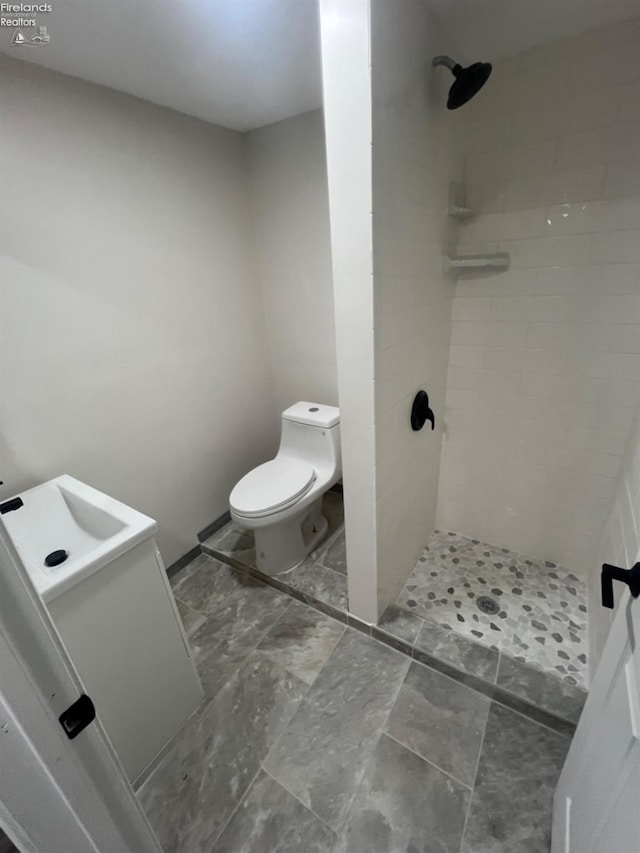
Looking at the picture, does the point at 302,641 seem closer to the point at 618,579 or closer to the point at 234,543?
the point at 234,543

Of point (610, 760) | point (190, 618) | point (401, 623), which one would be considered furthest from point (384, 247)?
point (190, 618)

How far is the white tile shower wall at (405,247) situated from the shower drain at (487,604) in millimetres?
323

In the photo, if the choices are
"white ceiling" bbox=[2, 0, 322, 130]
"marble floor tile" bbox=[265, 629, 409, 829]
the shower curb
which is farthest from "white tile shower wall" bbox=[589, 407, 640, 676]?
"white ceiling" bbox=[2, 0, 322, 130]

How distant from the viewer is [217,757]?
1.16 meters

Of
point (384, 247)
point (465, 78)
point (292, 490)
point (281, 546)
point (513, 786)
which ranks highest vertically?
point (465, 78)

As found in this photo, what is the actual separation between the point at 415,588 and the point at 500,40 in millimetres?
2030

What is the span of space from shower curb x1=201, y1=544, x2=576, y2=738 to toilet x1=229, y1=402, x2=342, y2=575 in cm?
11

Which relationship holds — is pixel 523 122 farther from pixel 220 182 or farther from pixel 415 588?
pixel 415 588

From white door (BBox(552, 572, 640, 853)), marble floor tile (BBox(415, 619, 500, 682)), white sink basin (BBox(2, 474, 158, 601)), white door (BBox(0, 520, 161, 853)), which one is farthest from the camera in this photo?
marble floor tile (BBox(415, 619, 500, 682))

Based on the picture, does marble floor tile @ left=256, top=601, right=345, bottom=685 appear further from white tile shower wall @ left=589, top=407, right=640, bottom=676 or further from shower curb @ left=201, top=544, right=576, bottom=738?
white tile shower wall @ left=589, top=407, right=640, bottom=676

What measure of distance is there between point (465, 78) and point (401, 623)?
1812 mm

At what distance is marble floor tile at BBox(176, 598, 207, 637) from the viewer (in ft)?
5.22

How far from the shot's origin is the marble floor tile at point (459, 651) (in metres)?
1.29

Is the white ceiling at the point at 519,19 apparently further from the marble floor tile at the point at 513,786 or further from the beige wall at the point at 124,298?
the marble floor tile at the point at 513,786
